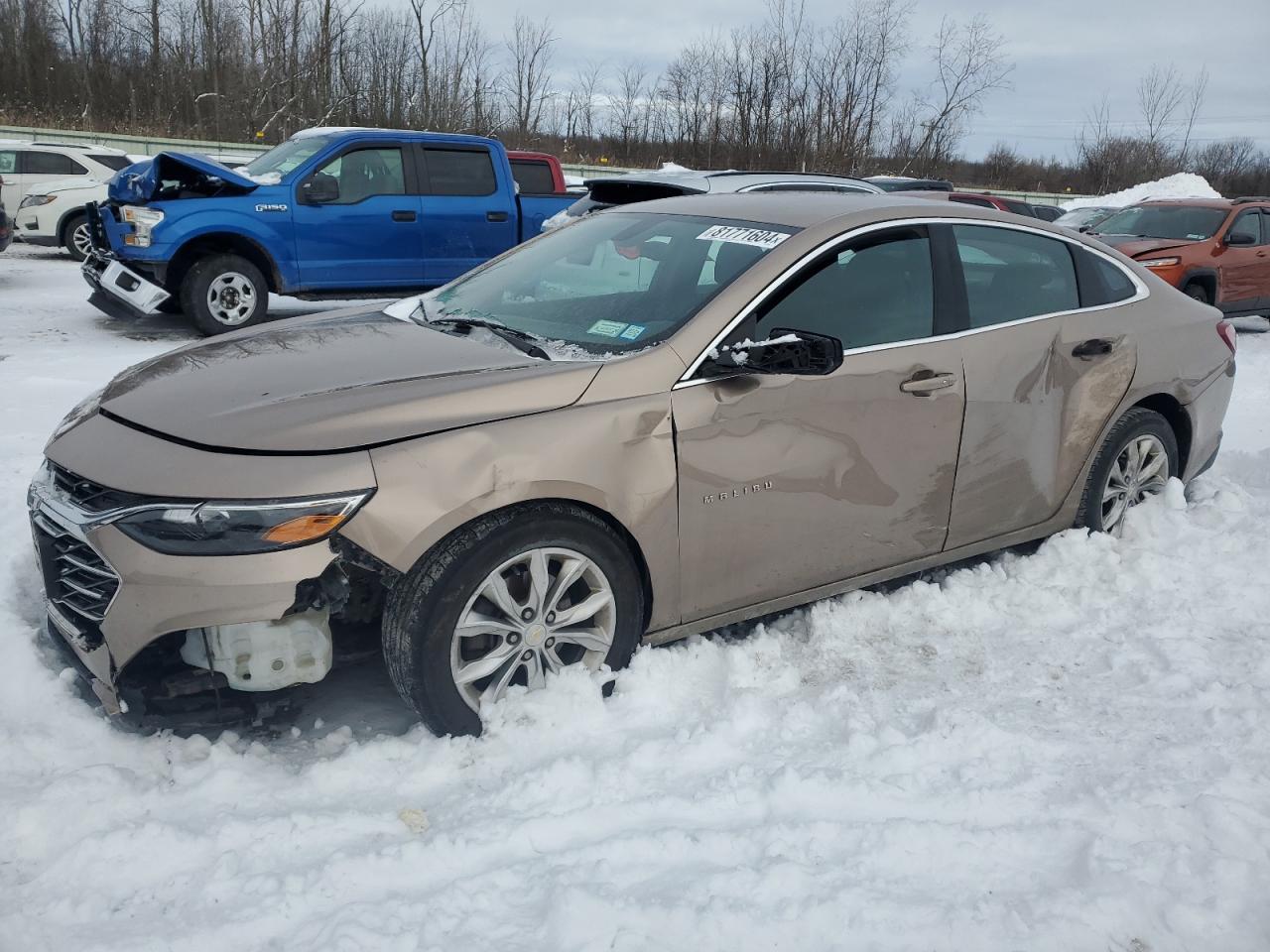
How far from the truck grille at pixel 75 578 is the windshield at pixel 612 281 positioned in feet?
4.78

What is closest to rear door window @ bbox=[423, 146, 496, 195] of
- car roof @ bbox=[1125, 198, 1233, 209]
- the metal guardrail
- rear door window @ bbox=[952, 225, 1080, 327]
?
rear door window @ bbox=[952, 225, 1080, 327]

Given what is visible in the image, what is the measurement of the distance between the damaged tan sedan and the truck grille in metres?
0.01

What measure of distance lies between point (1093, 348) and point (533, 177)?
9318 mm

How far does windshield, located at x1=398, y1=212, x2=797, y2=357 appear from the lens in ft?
11.1

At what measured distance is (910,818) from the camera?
108 inches

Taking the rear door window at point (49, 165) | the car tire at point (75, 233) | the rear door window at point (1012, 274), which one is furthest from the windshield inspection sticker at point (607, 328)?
the rear door window at point (49, 165)

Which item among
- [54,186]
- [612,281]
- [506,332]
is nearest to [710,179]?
[612,281]

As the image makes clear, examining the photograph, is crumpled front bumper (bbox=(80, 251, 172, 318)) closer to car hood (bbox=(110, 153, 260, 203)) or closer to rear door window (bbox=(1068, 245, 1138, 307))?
car hood (bbox=(110, 153, 260, 203))

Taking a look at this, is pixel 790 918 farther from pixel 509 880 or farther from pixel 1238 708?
pixel 1238 708

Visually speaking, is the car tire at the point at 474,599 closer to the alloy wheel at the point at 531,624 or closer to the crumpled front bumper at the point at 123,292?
the alloy wheel at the point at 531,624

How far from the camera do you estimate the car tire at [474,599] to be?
281 cm

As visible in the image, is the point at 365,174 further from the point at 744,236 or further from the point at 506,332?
the point at 744,236

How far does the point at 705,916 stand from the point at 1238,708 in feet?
6.74

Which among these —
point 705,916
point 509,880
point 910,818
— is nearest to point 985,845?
point 910,818
